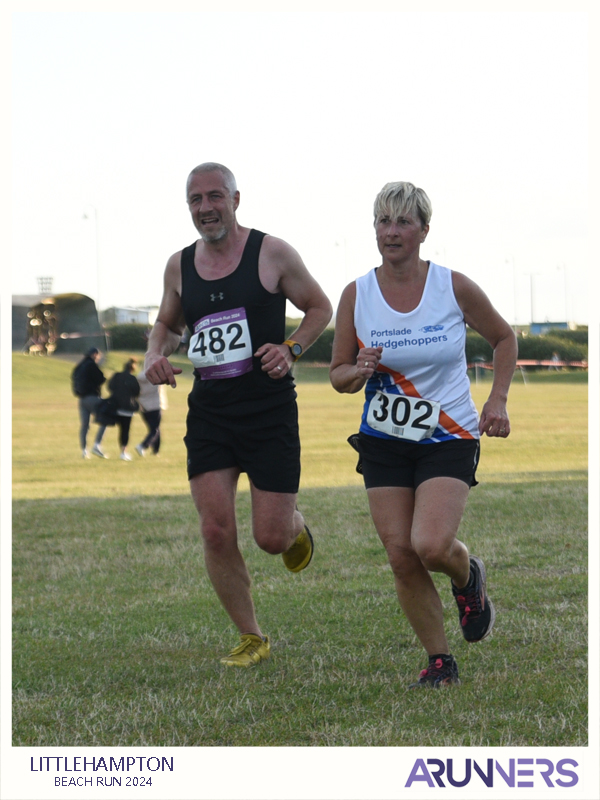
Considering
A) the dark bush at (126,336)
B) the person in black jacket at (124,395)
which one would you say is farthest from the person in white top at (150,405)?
the dark bush at (126,336)

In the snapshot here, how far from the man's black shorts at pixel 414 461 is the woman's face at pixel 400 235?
81 cm

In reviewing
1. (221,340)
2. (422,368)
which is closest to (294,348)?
(221,340)

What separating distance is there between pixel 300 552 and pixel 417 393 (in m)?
1.51

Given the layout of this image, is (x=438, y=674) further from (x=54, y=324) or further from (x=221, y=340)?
(x=54, y=324)

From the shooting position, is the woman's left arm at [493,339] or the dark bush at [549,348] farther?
the dark bush at [549,348]

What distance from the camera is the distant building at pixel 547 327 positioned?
56406mm

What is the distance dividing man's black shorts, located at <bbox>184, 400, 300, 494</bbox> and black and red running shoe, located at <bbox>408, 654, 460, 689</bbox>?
1.10m

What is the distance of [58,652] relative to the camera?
560cm

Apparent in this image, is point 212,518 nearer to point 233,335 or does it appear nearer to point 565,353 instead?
point 233,335

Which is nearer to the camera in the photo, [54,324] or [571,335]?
[571,335]

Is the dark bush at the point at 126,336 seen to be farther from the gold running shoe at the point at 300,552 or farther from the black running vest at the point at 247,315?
the black running vest at the point at 247,315

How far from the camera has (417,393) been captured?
4.61 meters

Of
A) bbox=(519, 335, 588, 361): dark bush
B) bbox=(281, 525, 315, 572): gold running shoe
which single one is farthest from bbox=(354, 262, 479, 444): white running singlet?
bbox=(519, 335, 588, 361): dark bush

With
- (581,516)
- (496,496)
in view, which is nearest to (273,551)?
(581,516)
